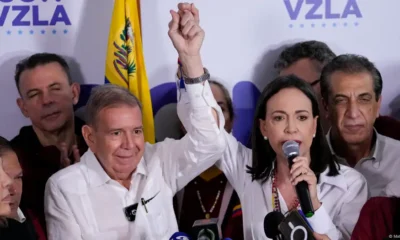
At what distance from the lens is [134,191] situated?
8.59ft

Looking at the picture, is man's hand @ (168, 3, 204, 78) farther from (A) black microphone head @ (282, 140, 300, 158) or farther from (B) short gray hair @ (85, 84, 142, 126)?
(A) black microphone head @ (282, 140, 300, 158)

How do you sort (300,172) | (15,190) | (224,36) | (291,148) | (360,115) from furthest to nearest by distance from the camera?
(224,36), (360,115), (15,190), (291,148), (300,172)

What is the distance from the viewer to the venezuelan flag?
123 inches

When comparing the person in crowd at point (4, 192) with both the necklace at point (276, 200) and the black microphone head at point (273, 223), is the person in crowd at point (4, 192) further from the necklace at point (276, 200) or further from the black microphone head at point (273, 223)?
the necklace at point (276, 200)

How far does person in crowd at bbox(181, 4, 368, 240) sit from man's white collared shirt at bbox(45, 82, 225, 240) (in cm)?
10

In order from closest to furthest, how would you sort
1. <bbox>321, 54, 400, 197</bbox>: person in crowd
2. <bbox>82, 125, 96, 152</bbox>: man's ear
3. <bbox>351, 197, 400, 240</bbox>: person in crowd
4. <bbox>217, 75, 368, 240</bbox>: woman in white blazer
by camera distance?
<bbox>351, 197, 400, 240</bbox>: person in crowd, <bbox>217, 75, 368, 240</bbox>: woman in white blazer, <bbox>82, 125, 96, 152</bbox>: man's ear, <bbox>321, 54, 400, 197</bbox>: person in crowd

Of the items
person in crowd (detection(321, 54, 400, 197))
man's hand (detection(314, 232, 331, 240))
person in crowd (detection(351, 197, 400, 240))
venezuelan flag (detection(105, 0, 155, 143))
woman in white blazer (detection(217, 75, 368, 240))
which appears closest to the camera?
man's hand (detection(314, 232, 331, 240))

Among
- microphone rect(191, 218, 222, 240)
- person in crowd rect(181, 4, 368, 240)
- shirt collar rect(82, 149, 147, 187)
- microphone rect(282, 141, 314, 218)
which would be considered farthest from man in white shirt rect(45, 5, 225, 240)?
microphone rect(191, 218, 222, 240)

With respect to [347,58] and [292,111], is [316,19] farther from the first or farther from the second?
[292,111]

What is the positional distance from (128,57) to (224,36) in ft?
1.62

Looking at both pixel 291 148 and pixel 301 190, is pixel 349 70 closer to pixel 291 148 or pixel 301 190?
pixel 291 148

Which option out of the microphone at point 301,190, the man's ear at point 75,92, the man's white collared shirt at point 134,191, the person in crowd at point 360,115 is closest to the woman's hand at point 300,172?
the microphone at point 301,190

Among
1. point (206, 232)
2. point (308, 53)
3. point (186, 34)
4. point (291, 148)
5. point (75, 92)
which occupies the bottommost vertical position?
point (206, 232)

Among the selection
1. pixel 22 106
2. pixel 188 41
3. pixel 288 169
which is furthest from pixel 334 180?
pixel 22 106
